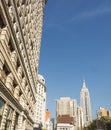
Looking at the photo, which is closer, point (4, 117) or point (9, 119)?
point (4, 117)

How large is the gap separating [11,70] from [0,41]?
17.9 feet

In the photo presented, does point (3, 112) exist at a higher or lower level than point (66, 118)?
lower

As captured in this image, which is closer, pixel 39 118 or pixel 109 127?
pixel 109 127

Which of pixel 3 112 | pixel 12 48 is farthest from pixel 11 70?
pixel 3 112

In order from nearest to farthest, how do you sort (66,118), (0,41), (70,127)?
(0,41) < (70,127) < (66,118)

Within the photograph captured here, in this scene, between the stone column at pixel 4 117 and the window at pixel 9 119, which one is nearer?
the stone column at pixel 4 117

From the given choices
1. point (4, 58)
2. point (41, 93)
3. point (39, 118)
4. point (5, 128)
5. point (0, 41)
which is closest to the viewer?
point (0, 41)

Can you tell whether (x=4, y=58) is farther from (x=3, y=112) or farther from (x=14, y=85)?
(x=14, y=85)

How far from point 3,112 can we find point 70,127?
165811 millimetres

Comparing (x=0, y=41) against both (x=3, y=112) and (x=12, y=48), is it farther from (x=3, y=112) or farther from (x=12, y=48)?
(x=3, y=112)

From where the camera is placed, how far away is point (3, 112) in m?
20.1

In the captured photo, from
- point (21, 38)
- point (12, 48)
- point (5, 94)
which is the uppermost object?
point (21, 38)

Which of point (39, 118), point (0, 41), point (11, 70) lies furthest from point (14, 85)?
point (39, 118)

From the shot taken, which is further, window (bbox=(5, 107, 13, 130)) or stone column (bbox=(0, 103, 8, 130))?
window (bbox=(5, 107, 13, 130))
